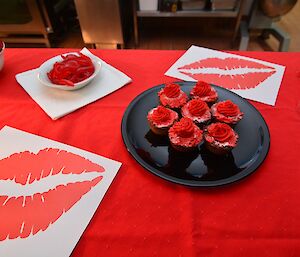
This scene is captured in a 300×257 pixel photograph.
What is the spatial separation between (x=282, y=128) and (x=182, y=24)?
214 cm

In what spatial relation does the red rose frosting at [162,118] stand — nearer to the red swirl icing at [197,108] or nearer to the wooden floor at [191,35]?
the red swirl icing at [197,108]

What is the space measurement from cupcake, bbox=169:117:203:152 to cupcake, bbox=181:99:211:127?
4cm

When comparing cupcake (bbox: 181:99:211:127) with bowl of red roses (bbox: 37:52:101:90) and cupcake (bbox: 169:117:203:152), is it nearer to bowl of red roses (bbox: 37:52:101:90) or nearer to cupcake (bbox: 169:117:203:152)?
cupcake (bbox: 169:117:203:152)

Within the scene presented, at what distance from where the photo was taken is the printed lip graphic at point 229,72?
0.87 m

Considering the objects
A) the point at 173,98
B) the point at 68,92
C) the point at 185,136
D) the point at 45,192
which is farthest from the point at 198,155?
the point at 68,92

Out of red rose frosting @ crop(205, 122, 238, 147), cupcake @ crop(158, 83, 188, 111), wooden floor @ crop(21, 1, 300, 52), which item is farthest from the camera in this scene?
wooden floor @ crop(21, 1, 300, 52)

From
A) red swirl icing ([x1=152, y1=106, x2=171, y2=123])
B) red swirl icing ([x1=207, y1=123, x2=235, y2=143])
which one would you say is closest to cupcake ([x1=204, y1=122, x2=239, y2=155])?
red swirl icing ([x1=207, y1=123, x2=235, y2=143])

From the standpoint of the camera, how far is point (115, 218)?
0.53 m

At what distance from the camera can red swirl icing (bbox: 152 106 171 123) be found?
64 centimetres

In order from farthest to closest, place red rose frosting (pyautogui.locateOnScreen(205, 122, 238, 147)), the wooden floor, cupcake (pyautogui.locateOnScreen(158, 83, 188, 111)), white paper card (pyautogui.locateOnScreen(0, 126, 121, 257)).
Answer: the wooden floor, cupcake (pyautogui.locateOnScreen(158, 83, 188, 111)), red rose frosting (pyautogui.locateOnScreen(205, 122, 238, 147)), white paper card (pyautogui.locateOnScreen(0, 126, 121, 257))

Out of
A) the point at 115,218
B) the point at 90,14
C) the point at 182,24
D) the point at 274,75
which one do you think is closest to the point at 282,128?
the point at 274,75

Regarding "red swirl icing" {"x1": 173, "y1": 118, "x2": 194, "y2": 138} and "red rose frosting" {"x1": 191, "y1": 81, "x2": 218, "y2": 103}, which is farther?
"red rose frosting" {"x1": 191, "y1": 81, "x2": 218, "y2": 103}

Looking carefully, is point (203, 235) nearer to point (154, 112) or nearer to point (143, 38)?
point (154, 112)

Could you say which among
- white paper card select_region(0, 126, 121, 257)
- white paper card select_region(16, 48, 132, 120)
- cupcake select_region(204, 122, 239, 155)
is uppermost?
cupcake select_region(204, 122, 239, 155)
